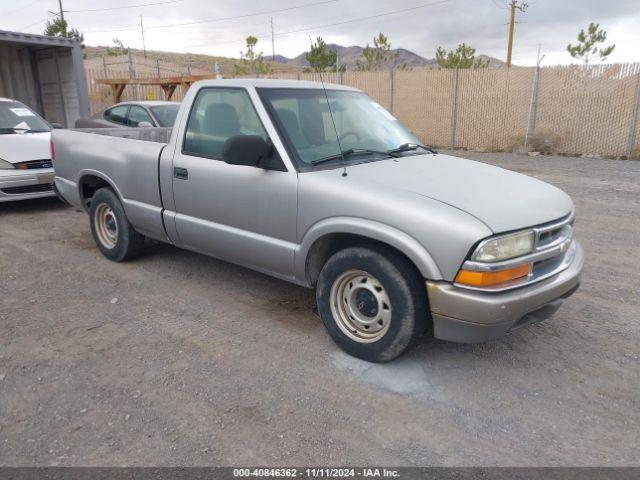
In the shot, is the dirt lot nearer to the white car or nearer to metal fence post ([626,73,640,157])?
the white car

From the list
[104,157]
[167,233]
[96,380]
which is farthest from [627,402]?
[104,157]

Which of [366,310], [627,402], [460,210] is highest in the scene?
[460,210]

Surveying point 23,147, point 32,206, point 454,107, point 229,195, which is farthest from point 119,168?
point 454,107

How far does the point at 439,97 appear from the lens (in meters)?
17.3

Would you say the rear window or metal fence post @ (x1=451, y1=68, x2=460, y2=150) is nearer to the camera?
the rear window

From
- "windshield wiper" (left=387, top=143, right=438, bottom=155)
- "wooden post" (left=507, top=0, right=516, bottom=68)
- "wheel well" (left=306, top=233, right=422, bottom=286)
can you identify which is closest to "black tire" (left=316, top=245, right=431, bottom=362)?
"wheel well" (left=306, top=233, right=422, bottom=286)

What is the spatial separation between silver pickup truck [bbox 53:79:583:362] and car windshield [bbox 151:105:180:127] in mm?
5537

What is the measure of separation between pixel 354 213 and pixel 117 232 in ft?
10.3

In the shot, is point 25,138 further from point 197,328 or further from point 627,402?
point 627,402

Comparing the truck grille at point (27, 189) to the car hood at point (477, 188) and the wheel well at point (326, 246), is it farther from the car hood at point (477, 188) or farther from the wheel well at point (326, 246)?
the car hood at point (477, 188)

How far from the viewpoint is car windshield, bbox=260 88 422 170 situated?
374cm

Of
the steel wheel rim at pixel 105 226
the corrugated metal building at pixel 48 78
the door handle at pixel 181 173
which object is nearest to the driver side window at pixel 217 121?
the door handle at pixel 181 173

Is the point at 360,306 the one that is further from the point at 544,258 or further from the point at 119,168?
the point at 119,168

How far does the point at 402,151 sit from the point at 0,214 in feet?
21.9
